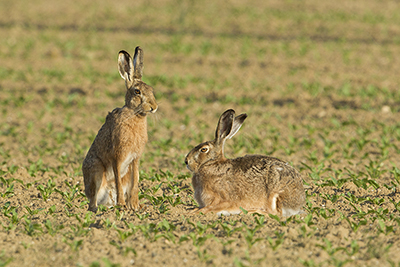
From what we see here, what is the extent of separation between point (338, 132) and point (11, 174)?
616cm

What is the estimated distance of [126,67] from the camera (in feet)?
19.5

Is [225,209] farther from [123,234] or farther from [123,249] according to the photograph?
[123,249]

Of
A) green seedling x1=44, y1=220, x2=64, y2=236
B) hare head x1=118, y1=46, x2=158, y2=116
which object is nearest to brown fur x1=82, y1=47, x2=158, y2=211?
hare head x1=118, y1=46, x2=158, y2=116

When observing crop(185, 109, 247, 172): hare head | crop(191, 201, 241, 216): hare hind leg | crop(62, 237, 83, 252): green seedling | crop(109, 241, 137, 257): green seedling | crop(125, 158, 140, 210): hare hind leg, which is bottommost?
crop(109, 241, 137, 257): green seedling

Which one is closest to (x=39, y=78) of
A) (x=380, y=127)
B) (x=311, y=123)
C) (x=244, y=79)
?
(x=244, y=79)

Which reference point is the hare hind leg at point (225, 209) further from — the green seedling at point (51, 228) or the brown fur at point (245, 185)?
the green seedling at point (51, 228)

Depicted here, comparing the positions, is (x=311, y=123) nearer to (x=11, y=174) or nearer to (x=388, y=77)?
(x=388, y=77)

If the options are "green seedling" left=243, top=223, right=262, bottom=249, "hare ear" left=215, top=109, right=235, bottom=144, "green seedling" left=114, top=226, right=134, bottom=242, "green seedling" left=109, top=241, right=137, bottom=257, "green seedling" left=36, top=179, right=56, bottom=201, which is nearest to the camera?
"green seedling" left=109, top=241, right=137, bottom=257

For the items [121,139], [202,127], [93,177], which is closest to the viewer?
[121,139]

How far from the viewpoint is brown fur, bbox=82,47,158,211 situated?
567cm

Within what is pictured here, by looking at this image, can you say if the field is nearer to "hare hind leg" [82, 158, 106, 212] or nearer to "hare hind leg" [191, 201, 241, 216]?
"hare hind leg" [191, 201, 241, 216]

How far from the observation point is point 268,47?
1906 centimetres

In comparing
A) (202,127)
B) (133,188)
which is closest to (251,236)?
(133,188)

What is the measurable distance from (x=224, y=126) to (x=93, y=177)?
5.31 ft
